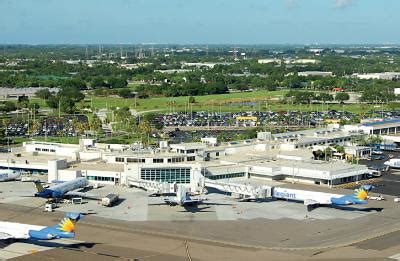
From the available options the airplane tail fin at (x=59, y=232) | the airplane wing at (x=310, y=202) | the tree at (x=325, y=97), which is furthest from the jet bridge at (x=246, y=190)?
the tree at (x=325, y=97)

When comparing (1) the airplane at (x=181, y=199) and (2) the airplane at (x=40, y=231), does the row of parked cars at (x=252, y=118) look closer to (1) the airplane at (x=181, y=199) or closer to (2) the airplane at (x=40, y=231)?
(1) the airplane at (x=181, y=199)

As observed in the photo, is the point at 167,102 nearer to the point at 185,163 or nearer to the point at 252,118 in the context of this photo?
the point at 252,118

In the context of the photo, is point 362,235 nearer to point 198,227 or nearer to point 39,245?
point 198,227

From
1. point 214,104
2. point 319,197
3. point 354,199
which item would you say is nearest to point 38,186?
point 319,197

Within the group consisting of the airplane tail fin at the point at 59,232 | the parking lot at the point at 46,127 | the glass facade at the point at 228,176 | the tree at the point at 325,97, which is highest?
the airplane tail fin at the point at 59,232

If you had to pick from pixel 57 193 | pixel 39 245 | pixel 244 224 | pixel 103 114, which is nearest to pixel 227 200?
pixel 244 224

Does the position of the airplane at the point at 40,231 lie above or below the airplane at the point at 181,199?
above
